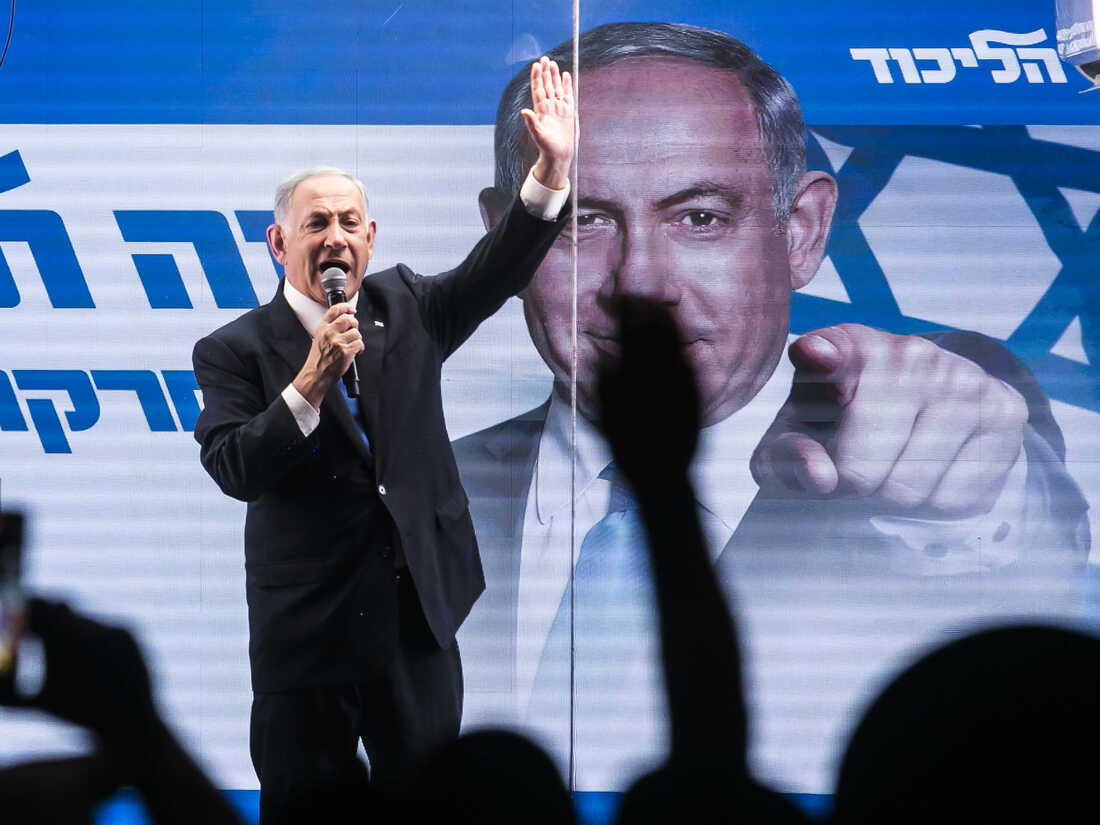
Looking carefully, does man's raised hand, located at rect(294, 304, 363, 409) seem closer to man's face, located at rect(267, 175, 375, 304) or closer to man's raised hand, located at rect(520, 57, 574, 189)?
man's face, located at rect(267, 175, 375, 304)

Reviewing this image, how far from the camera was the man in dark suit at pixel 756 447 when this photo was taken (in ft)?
10.5

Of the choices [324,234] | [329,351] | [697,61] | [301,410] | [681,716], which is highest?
[697,61]

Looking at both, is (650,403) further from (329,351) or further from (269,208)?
(269,208)

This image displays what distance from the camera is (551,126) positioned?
8.80 ft

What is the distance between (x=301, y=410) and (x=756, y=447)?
1.39 metres

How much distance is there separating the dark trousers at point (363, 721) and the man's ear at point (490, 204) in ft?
3.63

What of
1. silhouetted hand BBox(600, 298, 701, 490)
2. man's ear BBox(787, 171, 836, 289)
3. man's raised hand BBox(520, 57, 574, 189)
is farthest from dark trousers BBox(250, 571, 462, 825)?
man's ear BBox(787, 171, 836, 289)

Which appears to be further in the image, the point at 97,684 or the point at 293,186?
the point at 97,684

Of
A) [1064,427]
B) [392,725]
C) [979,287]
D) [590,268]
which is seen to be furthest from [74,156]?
[1064,427]

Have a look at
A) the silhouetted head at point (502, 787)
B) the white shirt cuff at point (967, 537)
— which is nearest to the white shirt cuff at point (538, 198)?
the white shirt cuff at point (967, 537)

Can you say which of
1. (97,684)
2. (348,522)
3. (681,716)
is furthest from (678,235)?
A: (97,684)

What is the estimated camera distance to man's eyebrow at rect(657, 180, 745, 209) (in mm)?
3212

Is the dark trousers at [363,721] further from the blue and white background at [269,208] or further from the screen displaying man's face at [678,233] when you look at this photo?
the screen displaying man's face at [678,233]

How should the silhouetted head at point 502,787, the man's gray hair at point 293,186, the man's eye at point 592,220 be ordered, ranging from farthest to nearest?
the man's eye at point 592,220 → the silhouetted head at point 502,787 → the man's gray hair at point 293,186
